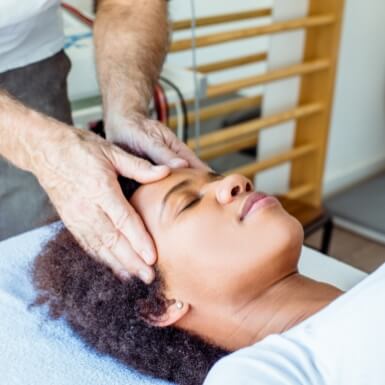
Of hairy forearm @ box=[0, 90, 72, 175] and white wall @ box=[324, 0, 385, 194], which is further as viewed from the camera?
white wall @ box=[324, 0, 385, 194]

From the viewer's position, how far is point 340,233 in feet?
10.9

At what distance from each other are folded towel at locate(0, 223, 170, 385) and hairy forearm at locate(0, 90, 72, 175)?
220mm

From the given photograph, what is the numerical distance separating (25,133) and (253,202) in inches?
16.8

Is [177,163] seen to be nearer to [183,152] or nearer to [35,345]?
[183,152]

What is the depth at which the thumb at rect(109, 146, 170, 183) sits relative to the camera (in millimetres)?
1078

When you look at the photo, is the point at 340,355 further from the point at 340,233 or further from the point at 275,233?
the point at 340,233

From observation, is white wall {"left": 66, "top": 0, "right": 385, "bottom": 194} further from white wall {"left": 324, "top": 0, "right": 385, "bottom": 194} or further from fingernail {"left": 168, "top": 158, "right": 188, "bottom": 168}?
fingernail {"left": 168, "top": 158, "right": 188, "bottom": 168}

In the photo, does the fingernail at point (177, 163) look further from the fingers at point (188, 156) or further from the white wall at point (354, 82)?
the white wall at point (354, 82)

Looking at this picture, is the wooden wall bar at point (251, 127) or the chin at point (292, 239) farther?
the wooden wall bar at point (251, 127)

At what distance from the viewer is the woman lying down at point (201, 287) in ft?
3.41

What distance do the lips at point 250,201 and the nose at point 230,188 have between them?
0.02 metres

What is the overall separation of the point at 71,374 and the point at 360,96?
109 inches

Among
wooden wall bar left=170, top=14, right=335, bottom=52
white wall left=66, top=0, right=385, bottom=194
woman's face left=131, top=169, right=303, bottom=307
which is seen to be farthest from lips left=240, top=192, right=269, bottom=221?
white wall left=66, top=0, right=385, bottom=194

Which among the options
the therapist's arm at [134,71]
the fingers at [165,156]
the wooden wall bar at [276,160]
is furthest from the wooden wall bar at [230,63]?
the fingers at [165,156]
